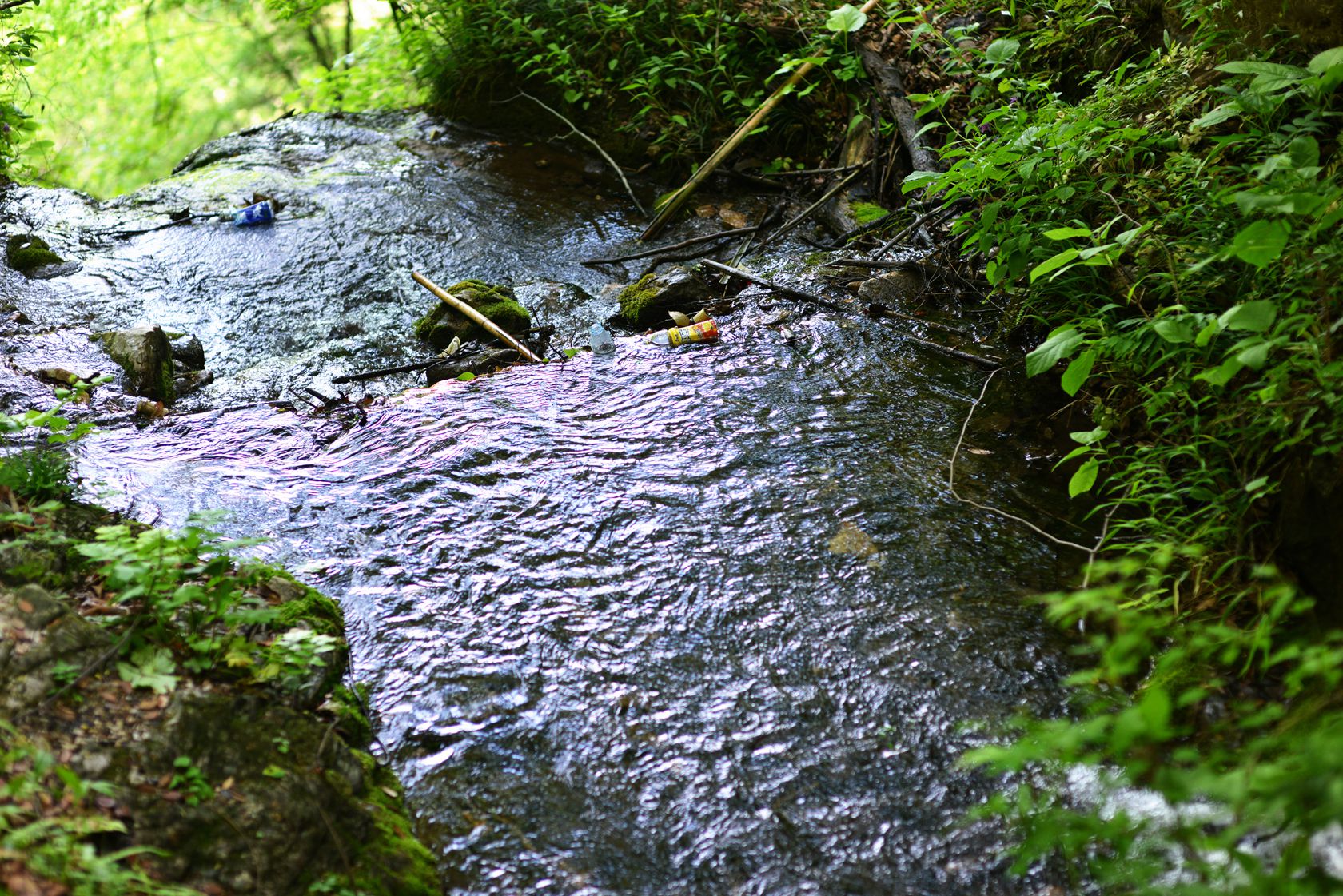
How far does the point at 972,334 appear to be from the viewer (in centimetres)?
471

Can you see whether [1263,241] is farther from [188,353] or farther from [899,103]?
[188,353]

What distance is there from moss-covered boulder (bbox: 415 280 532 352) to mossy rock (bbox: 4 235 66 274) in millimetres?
2894

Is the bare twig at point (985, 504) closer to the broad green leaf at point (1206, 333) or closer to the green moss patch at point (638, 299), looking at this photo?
the broad green leaf at point (1206, 333)

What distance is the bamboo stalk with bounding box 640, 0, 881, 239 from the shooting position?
21.0 feet

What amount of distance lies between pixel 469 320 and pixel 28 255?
133 inches

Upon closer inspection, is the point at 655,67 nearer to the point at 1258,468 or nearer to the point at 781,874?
the point at 1258,468

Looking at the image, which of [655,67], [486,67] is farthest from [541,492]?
[486,67]

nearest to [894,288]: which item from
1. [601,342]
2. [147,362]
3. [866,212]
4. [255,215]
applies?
[866,212]

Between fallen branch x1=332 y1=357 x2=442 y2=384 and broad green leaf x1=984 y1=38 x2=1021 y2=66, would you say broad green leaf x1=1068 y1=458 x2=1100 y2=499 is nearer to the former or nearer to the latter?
broad green leaf x1=984 y1=38 x2=1021 y2=66

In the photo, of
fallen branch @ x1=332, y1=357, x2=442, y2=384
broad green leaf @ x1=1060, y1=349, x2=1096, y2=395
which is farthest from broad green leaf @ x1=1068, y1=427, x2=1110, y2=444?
fallen branch @ x1=332, y1=357, x2=442, y2=384

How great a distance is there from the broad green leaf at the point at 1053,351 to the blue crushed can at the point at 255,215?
5893mm

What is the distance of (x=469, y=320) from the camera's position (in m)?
5.34

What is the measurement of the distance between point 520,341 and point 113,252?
3574 mm

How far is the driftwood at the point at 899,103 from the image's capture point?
571cm
